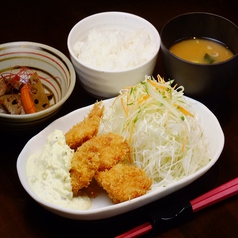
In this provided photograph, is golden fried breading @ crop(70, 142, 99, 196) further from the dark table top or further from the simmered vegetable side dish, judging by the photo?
the simmered vegetable side dish

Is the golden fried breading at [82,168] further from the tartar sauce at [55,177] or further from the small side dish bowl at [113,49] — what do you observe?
the small side dish bowl at [113,49]

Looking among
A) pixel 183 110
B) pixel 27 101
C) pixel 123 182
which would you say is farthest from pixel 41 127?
pixel 183 110

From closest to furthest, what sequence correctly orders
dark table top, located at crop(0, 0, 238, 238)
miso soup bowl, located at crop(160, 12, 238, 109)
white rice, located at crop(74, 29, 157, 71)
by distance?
dark table top, located at crop(0, 0, 238, 238), miso soup bowl, located at crop(160, 12, 238, 109), white rice, located at crop(74, 29, 157, 71)

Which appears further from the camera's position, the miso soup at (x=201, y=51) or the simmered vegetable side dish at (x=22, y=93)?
the miso soup at (x=201, y=51)

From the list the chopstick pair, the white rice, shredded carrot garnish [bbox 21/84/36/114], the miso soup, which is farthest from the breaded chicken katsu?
the miso soup

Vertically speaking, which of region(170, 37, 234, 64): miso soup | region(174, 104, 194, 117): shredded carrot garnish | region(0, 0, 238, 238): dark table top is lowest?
region(0, 0, 238, 238): dark table top

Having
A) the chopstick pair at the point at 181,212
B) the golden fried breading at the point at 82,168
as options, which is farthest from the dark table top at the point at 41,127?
the golden fried breading at the point at 82,168
